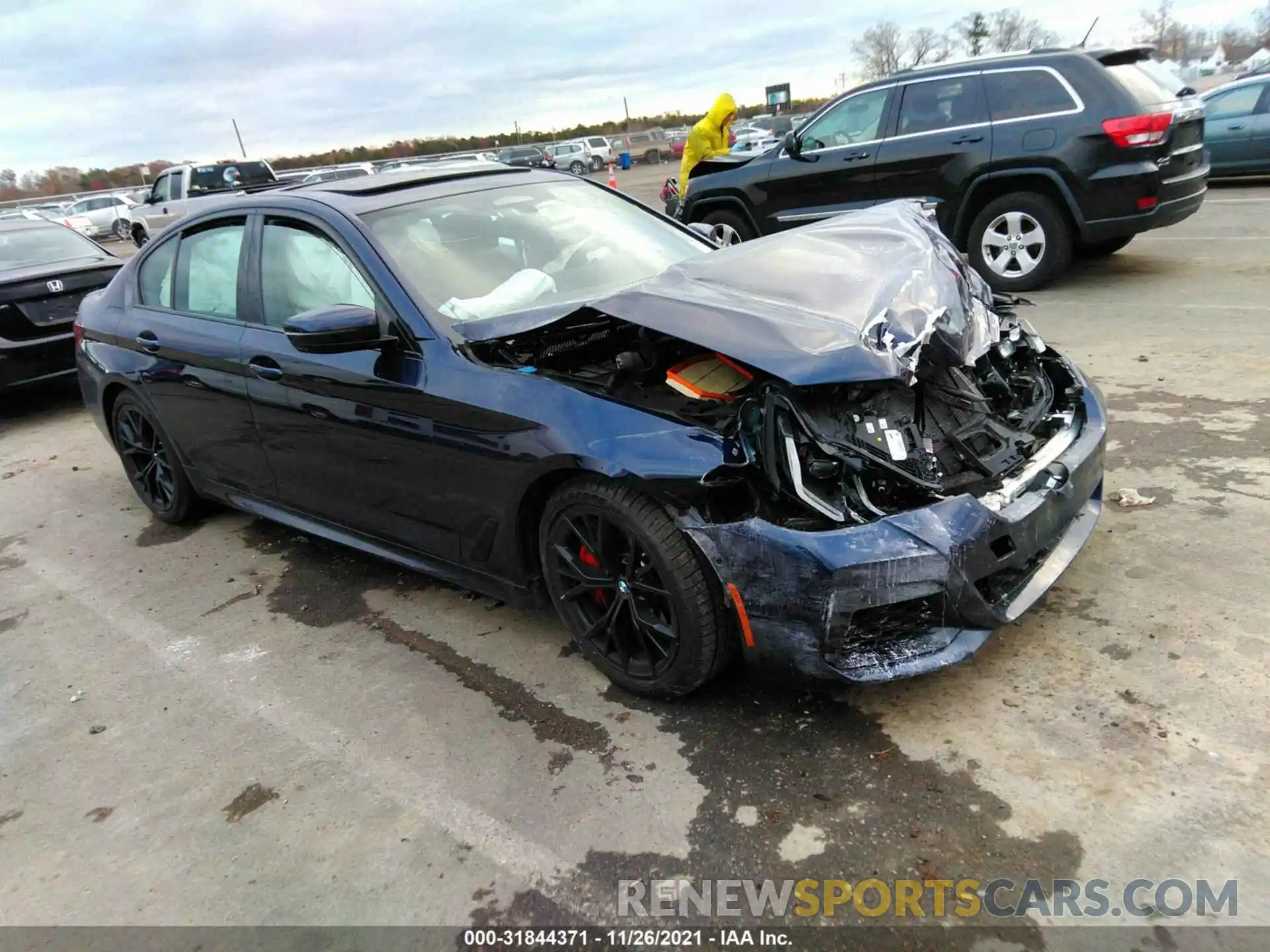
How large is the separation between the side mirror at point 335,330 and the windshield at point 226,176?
56.9ft

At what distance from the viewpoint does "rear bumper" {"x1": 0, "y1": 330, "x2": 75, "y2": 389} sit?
22.8 feet

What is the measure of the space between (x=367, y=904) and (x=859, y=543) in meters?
1.60

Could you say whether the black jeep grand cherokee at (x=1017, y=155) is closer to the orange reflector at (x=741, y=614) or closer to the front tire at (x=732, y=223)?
the front tire at (x=732, y=223)

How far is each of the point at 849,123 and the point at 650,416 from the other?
7.01 metres

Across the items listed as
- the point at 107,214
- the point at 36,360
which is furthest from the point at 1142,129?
the point at 107,214

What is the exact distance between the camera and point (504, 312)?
10.7ft

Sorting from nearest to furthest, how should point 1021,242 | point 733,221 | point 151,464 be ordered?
point 151,464, point 1021,242, point 733,221

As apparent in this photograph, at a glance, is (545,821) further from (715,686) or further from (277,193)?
(277,193)

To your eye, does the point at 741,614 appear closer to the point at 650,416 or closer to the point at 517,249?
the point at 650,416

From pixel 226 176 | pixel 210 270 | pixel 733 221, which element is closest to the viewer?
pixel 210 270

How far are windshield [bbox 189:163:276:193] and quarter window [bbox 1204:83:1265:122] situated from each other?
16838 millimetres

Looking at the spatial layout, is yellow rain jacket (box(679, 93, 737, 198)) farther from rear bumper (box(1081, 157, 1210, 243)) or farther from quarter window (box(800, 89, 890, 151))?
rear bumper (box(1081, 157, 1210, 243))

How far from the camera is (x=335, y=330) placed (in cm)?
305

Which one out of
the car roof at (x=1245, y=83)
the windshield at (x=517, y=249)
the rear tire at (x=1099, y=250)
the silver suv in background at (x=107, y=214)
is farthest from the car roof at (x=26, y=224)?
the silver suv in background at (x=107, y=214)
